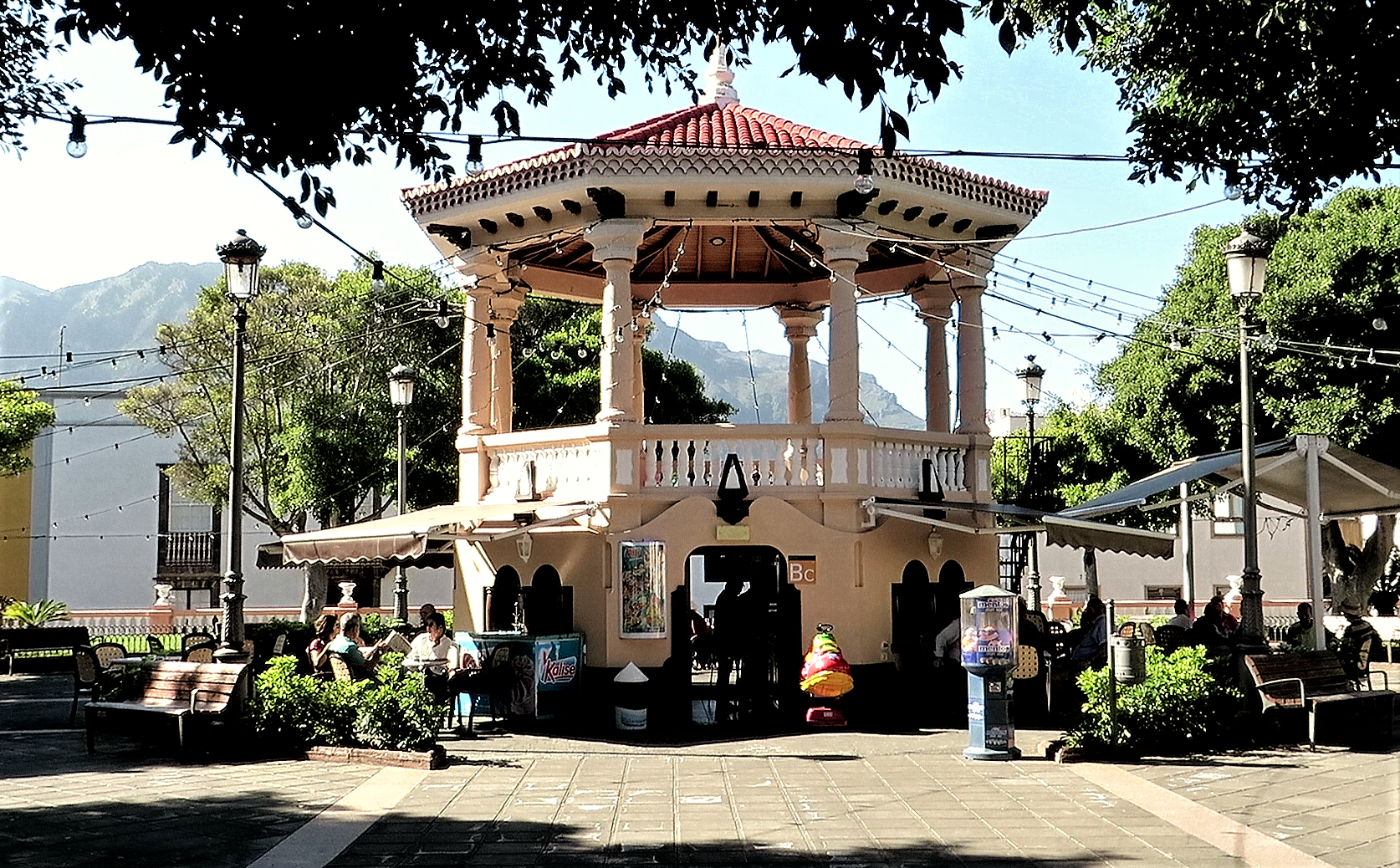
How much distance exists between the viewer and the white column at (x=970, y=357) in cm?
1867

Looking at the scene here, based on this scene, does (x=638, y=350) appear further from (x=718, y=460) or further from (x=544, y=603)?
(x=544, y=603)

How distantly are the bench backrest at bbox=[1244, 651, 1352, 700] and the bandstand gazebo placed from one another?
4.28 metres

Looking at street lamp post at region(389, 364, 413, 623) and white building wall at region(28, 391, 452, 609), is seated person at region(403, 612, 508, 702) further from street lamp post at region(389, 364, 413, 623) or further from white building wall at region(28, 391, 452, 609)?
white building wall at region(28, 391, 452, 609)

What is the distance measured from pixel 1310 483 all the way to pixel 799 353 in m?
8.19

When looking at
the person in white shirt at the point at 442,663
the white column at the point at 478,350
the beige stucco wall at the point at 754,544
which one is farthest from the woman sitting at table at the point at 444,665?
the white column at the point at 478,350

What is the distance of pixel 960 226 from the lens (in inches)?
726

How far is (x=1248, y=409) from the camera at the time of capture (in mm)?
15297

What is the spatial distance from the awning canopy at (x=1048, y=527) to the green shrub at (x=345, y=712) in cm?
619

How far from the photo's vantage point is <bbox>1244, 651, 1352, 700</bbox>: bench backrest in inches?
546

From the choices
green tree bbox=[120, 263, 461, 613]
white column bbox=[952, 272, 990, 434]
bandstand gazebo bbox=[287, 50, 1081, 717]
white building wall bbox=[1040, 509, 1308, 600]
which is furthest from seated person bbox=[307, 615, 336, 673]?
white building wall bbox=[1040, 509, 1308, 600]

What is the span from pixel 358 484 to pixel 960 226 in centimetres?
1832

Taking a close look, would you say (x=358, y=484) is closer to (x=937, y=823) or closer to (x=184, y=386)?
(x=184, y=386)

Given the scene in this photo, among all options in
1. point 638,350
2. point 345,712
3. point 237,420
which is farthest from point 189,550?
point 345,712

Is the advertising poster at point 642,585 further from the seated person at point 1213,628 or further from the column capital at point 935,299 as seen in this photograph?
the seated person at point 1213,628
